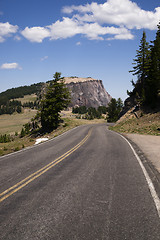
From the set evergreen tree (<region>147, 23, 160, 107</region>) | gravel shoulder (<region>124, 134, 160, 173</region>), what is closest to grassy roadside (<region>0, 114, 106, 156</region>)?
gravel shoulder (<region>124, 134, 160, 173</region>)

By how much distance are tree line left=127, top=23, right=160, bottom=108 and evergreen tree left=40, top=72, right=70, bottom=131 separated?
18509 mm

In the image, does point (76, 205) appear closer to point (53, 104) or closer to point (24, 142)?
point (24, 142)

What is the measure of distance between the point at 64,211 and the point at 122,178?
119 inches

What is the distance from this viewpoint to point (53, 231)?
3.34 metres

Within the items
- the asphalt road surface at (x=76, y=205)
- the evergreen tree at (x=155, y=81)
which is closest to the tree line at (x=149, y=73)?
the evergreen tree at (x=155, y=81)

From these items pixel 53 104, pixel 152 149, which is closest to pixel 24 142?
pixel 152 149

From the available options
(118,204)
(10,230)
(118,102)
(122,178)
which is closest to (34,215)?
(10,230)

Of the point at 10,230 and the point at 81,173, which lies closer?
the point at 10,230

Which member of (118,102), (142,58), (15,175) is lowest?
(15,175)

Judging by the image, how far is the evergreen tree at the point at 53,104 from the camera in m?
34.5

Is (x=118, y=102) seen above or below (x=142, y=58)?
below

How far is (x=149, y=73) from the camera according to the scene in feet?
123

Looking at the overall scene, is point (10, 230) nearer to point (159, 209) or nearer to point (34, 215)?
point (34, 215)

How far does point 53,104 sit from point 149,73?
899 inches
